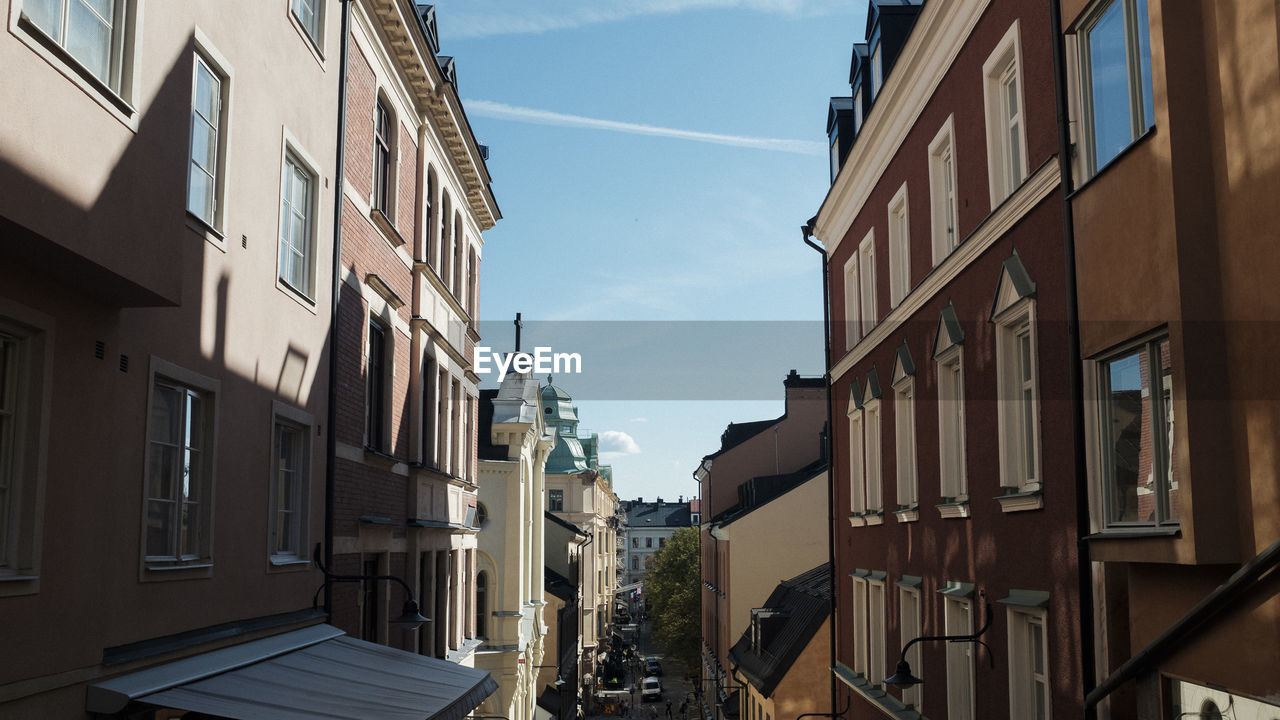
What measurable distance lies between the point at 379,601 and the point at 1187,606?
37.8 ft

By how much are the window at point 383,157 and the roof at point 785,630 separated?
45.6 feet

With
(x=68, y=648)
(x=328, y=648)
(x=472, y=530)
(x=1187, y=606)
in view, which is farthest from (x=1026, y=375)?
(x=472, y=530)

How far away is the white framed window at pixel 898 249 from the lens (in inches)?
671

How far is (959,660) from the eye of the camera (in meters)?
14.2

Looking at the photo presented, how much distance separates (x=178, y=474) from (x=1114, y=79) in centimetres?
794

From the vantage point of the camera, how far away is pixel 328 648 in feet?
38.6

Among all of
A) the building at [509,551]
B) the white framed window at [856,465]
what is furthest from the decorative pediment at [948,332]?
the building at [509,551]

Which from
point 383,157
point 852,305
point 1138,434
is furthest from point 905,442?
point 1138,434

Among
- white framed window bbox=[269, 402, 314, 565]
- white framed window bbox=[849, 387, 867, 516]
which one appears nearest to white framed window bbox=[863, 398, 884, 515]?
white framed window bbox=[849, 387, 867, 516]

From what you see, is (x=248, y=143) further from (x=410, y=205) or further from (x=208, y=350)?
(x=410, y=205)

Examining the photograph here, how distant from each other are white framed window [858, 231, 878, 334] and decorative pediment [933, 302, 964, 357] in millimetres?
4819

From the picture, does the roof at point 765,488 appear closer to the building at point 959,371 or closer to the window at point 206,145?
the building at point 959,371

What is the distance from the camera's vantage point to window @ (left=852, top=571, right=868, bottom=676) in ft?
67.6

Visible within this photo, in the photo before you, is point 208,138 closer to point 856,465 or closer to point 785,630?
point 856,465
